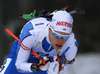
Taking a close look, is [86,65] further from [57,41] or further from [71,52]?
[57,41]

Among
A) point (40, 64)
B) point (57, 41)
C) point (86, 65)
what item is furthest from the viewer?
point (86, 65)

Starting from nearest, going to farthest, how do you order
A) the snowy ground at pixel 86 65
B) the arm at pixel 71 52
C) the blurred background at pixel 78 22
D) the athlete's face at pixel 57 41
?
the athlete's face at pixel 57 41 → the arm at pixel 71 52 → the snowy ground at pixel 86 65 → the blurred background at pixel 78 22

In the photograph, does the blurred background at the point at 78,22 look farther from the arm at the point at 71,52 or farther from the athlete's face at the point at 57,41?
the athlete's face at the point at 57,41

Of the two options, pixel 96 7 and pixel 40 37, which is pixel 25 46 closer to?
pixel 40 37

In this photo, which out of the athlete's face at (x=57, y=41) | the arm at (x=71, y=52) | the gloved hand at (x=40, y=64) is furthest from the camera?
the arm at (x=71, y=52)

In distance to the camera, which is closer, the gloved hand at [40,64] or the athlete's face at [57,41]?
the athlete's face at [57,41]

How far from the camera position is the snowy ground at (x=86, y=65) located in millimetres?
3023

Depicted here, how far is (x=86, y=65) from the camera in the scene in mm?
3170

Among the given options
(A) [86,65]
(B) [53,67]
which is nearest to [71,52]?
(B) [53,67]

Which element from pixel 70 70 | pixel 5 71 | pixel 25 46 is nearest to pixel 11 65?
→ pixel 5 71

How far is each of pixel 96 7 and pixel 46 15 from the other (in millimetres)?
1797

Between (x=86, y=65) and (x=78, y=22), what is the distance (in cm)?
78

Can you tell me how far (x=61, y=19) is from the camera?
3.93 ft

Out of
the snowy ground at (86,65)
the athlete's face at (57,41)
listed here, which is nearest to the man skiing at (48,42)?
the athlete's face at (57,41)
